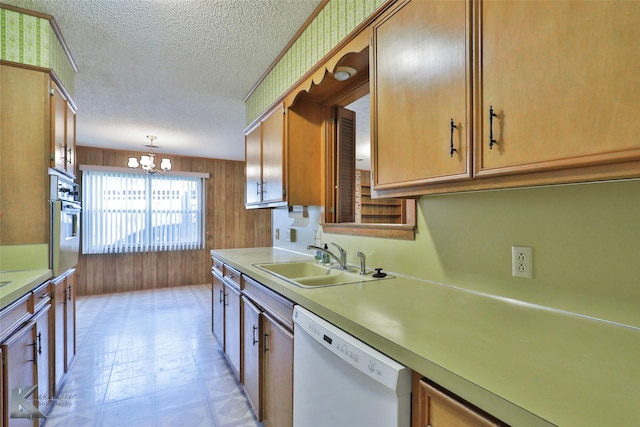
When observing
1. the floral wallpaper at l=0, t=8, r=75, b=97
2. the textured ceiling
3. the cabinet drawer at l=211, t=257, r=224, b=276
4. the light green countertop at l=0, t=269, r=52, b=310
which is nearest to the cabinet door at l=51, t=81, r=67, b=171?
the floral wallpaper at l=0, t=8, r=75, b=97

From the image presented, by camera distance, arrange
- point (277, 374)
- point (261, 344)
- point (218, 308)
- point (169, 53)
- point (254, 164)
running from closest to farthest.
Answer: point (277, 374) < point (261, 344) < point (169, 53) < point (218, 308) < point (254, 164)

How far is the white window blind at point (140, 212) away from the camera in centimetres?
499

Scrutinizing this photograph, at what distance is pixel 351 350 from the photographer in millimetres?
905

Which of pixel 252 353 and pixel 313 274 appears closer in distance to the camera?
pixel 252 353

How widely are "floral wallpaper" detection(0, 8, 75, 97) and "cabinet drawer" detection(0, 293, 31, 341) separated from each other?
4.75 ft

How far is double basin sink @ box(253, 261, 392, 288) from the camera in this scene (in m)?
1.66

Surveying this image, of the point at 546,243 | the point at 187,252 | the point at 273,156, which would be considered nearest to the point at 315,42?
the point at 273,156

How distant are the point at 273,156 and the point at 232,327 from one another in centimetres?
135

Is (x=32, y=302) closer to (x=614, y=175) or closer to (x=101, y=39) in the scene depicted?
(x=101, y=39)

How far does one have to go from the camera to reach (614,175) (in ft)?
2.33

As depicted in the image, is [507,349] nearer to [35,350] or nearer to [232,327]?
[232,327]

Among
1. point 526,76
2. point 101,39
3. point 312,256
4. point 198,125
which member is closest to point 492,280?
point 526,76

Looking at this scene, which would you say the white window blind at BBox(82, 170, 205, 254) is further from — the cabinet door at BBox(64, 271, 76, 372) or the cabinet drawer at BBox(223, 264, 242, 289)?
the cabinet drawer at BBox(223, 264, 242, 289)

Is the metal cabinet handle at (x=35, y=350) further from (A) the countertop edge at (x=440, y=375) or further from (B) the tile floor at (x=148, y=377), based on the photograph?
(A) the countertop edge at (x=440, y=375)
